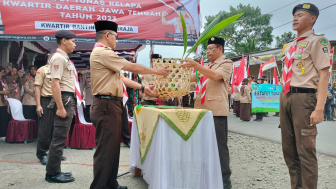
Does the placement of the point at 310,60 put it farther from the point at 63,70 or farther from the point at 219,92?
the point at 63,70

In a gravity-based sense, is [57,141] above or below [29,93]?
below

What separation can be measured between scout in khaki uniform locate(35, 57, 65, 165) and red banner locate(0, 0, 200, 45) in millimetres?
1084

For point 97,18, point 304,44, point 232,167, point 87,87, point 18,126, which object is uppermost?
point 97,18

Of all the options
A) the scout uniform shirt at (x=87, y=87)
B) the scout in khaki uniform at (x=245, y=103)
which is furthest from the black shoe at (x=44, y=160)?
the scout in khaki uniform at (x=245, y=103)

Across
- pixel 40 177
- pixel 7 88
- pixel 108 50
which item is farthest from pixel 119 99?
pixel 7 88

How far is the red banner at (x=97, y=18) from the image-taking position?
481 centimetres

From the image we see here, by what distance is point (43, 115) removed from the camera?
4.14m

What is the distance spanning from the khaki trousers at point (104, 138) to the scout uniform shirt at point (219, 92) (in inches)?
43.5

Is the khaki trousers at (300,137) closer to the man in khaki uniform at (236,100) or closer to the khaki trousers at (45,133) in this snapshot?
the khaki trousers at (45,133)

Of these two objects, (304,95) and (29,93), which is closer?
(304,95)

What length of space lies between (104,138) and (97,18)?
11.3ft

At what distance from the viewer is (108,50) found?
2582 millimetres

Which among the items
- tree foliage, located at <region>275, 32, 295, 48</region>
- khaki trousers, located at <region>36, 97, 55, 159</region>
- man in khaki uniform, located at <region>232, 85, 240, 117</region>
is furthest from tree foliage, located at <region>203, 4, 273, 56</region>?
khaki trousers, located at <region>36, 97, 55, 159</region>

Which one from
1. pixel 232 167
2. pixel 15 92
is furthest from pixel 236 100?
pixel 15 92
